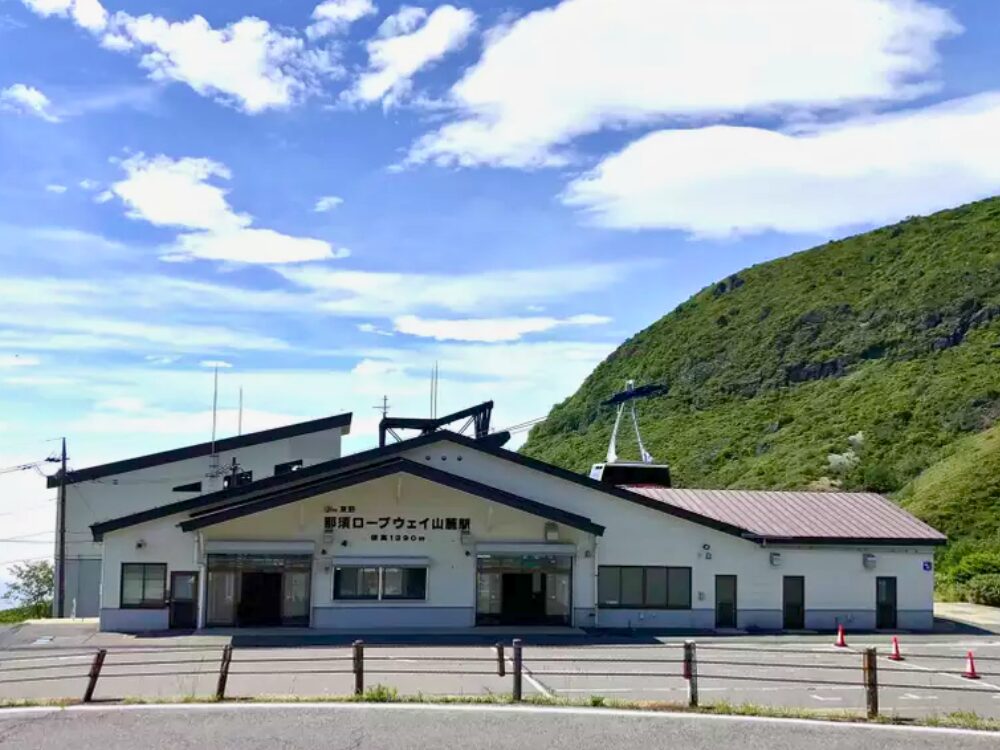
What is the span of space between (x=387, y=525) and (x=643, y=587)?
708 cm

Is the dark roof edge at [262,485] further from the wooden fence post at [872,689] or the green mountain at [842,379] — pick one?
the green mountain at [842,379]

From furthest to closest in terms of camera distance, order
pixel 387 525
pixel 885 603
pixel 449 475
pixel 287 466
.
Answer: pixel 287 466 < pixel 885 603 < pixel 387 525 < pixel 449 475

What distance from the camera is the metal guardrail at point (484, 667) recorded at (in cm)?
1485

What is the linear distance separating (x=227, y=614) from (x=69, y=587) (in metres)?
14.8

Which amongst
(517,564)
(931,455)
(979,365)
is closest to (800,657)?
(517,564)

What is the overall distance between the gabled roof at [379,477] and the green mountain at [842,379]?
18.5 m

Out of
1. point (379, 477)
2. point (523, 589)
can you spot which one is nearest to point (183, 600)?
point (379, 477)

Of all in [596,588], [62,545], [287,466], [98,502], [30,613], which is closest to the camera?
[596,588]

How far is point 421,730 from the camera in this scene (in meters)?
12.6

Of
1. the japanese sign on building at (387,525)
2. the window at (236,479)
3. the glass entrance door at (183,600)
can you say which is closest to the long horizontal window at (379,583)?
the japanese sign on building at (387,525)

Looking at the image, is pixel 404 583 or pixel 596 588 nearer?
pixel 404 583

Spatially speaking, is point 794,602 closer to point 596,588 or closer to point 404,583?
point 596,588

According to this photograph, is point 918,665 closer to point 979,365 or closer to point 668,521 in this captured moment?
point 668,521

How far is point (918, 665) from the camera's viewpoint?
21.9 m
